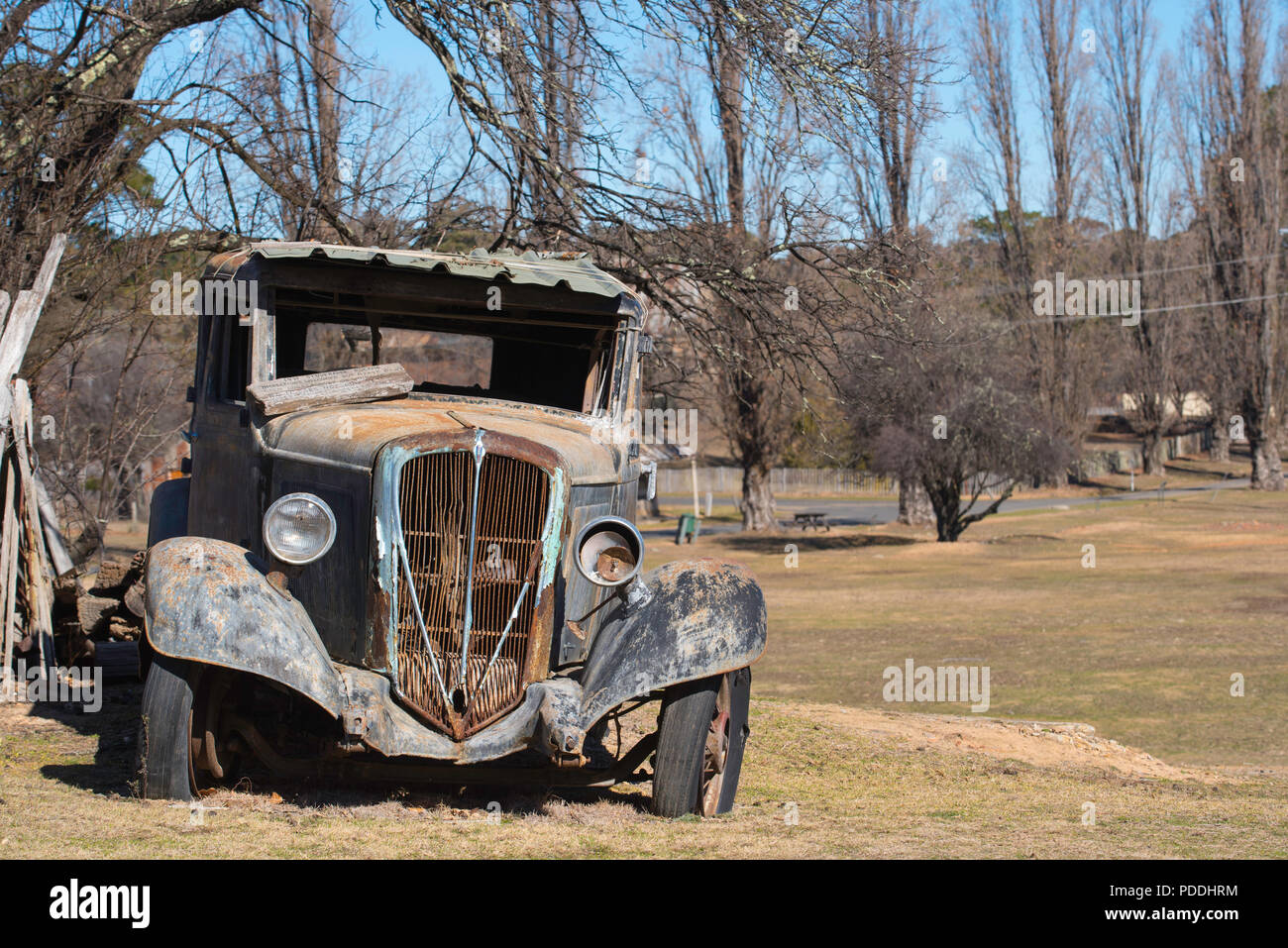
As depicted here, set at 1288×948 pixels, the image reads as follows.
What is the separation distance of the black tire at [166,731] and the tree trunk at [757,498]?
3374 cm

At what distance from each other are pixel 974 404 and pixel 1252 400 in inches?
996

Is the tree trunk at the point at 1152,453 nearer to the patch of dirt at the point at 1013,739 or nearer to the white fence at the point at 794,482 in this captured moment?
the white fence at the point at 794,482

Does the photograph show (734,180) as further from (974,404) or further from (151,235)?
(151,235)

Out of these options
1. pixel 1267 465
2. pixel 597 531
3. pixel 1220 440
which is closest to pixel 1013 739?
pixel 597 531

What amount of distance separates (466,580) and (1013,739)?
5887mm

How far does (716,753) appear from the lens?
6730 mm

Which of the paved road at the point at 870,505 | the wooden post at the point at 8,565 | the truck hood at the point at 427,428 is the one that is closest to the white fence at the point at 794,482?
the paved road at the point at 870,505

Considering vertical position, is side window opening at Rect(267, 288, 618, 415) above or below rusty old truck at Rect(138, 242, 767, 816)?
above

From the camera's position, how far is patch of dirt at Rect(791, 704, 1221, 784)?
9.71m

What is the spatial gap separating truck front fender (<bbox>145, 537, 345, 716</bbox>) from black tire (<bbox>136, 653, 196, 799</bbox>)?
0.55ft

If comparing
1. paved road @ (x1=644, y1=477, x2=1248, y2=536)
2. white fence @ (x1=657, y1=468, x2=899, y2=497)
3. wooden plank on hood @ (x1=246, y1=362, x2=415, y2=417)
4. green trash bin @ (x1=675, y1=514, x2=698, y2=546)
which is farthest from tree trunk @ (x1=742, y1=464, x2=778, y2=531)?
wooden plank on hood @ (x1=246, y1=362, x2=415, y2=417)

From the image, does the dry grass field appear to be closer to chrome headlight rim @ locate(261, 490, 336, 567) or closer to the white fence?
chrome headlight rim @ locate(261, 490, 336, 567)
